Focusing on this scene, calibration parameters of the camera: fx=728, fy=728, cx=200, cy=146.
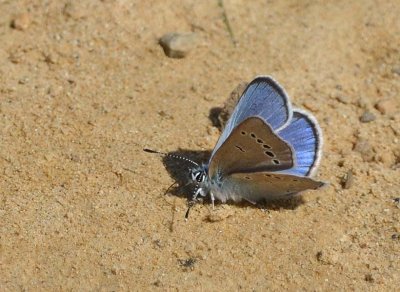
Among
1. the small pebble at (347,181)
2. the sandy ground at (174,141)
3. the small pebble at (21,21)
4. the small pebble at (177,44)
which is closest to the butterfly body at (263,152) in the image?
the sandy ground at (174,141)

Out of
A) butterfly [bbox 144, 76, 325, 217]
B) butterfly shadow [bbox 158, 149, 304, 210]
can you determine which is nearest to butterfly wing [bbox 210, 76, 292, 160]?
butterfly [bbox 144, 76, 325, 217]

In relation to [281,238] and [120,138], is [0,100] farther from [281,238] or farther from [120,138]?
[281,238]

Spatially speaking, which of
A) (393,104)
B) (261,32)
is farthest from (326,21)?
(393,104)

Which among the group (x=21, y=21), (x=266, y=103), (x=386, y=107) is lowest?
(x=21, y=21)

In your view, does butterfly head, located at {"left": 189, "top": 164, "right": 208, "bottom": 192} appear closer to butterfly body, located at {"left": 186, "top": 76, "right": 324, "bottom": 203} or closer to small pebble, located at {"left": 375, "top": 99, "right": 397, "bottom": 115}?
butterfly body, located at {"left": 186, "top": 76, "right": 324, "bottom": 203}

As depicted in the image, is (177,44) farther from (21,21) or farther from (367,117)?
(367,117)

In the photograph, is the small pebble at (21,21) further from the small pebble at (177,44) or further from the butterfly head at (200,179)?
the butterfly head at (200,179)

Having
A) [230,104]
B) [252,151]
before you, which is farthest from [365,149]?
[252,151]
